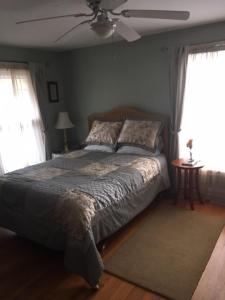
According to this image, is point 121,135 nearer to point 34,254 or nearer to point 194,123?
point 194,123

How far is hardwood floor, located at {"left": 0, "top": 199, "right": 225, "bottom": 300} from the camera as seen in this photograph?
1904mm

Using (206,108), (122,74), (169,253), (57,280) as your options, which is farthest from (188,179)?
(57,280)

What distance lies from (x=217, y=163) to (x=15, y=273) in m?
2.64

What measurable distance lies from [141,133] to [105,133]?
23.6 inches

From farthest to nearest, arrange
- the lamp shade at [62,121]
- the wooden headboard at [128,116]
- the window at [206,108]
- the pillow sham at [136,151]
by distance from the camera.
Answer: the lamp shade at [62,121] < the wooden headboard at [128,116] < the pillow sham at [136,151] < the window at [206,108]

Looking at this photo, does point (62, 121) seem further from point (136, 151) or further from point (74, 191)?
point (74, 191)

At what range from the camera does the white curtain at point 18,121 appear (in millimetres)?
3631

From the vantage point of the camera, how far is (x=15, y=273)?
2219 mm

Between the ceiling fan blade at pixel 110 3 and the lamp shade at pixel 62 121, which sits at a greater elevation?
the ceiling fan blade at pixel 110 3

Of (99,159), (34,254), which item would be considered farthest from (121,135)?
(34,254)

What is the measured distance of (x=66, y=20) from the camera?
8.34ft

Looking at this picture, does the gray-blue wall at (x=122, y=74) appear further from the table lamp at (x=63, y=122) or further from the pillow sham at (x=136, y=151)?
the pillow sham at (x=136, y=151)

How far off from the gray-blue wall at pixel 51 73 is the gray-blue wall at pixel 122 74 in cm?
14

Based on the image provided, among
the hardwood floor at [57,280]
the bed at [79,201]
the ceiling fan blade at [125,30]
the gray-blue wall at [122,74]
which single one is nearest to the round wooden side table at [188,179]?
the bed at [79,201]
